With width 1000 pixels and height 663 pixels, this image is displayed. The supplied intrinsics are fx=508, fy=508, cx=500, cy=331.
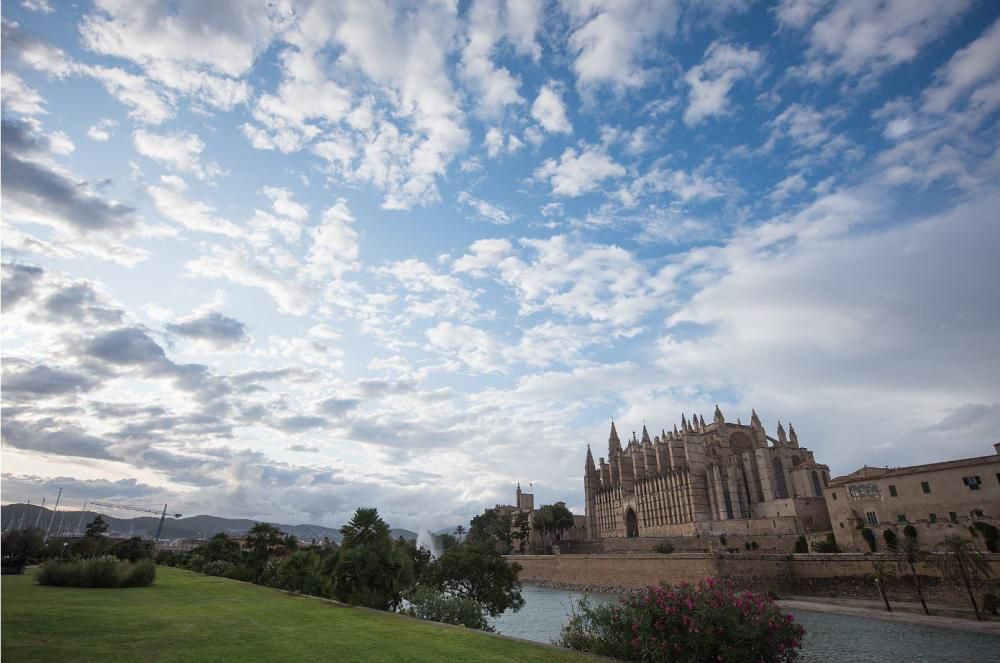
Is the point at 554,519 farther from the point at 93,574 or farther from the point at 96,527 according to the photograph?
the point at 93,574

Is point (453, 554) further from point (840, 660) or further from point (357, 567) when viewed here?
point (840, 660)

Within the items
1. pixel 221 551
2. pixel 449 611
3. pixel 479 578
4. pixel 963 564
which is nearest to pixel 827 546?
pixel 963 564

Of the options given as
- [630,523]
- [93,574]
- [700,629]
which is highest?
[630,523]

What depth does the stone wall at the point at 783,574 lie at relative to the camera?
1379 inches

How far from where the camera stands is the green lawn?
9602mm

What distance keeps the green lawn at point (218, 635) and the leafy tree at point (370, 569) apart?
2.95 m

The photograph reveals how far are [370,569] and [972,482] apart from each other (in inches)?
1730

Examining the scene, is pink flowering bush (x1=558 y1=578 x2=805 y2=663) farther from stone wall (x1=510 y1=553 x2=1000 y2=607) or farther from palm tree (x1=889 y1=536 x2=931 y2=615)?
palm tree (x1=889 y1=536 x2=931 y2=615)

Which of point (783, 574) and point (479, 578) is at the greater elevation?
point (479, 578)

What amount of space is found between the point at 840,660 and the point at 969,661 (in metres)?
4.91

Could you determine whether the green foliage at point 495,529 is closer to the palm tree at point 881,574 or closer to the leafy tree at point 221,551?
the leafy tree at point 221,551

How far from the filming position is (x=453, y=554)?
109 feet

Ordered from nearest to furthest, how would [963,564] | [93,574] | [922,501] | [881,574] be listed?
[93,574] → [963,564] → [881,574] → [922,501]

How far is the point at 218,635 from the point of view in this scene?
11.7 meters
